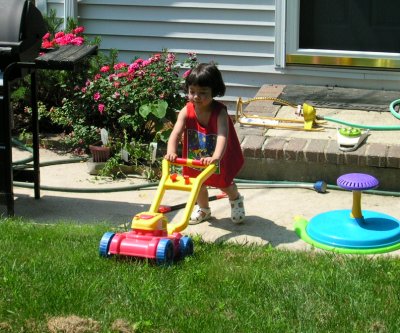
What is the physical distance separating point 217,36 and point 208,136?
2.93 meters

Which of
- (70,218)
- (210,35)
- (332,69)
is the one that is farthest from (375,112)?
(70,218)

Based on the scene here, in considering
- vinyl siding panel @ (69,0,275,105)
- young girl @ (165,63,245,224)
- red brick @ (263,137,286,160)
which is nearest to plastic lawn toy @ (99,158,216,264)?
young girl @ (165,63,245,224)

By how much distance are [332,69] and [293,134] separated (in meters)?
1.36

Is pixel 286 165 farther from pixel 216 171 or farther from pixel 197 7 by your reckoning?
pixel 197 7

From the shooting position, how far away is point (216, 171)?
597 cm

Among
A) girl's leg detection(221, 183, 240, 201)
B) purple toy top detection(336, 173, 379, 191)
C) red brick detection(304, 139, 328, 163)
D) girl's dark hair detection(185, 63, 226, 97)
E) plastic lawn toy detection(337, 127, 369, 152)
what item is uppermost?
girl's dark hair detection(185, 63, 226, 97)

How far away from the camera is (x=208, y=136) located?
598 centimetres

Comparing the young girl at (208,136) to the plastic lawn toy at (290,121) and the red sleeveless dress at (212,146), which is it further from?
the plastic lawn toy at (290,121)

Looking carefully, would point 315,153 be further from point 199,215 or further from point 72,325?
point 72,325

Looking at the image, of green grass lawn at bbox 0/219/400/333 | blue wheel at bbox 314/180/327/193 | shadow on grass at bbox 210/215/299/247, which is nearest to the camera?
green grass lawn at bbox 0/219/400/333

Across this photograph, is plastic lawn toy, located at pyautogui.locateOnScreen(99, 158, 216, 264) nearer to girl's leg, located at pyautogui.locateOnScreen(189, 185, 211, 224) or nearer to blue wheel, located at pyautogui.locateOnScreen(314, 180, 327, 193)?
girl's leg, located at pyautogui.locateOnScreen(189, 185, 211, 224)

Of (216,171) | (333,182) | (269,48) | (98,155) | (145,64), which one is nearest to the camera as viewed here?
(216,171)

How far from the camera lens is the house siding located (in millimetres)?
Answer: 8453

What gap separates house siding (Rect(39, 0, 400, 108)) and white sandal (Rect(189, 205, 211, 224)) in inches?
106
